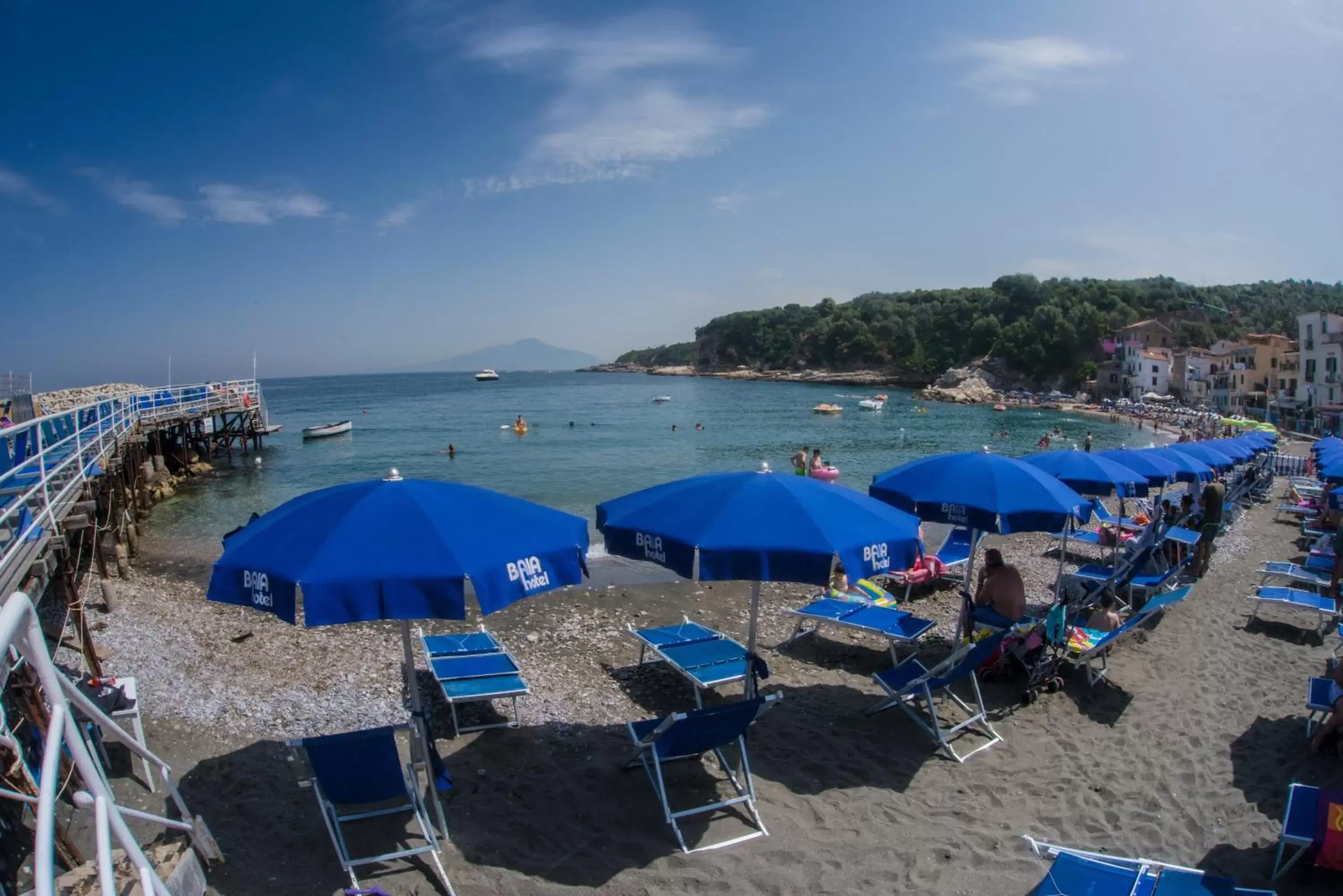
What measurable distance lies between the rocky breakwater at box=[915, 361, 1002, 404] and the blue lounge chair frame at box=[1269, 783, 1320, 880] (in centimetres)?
8594

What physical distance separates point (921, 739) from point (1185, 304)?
12226 centimetres

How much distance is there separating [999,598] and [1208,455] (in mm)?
11234

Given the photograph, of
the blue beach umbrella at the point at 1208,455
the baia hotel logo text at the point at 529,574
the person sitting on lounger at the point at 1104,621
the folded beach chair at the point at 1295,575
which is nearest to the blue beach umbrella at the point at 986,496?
the person sitting on lounger at the point at 1104,621

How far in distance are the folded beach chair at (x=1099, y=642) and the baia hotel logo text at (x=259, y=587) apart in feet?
22.1

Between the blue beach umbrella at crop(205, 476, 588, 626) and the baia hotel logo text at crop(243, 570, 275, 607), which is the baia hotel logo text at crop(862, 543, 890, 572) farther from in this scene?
the baia hotel logo text at crop(243, 570, 275, 607)

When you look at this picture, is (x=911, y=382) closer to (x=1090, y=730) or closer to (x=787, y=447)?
(x=787, y=447)

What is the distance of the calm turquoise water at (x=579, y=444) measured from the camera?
91.1 ft

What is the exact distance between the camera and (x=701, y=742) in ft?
16.5

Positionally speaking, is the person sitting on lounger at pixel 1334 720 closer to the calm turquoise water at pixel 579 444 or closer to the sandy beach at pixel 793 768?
the sandy beach at pixel 793 768

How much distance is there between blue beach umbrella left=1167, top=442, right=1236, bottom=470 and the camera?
14.9 meters

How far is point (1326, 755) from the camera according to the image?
6160 mm

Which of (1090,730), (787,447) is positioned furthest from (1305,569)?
(787,447)

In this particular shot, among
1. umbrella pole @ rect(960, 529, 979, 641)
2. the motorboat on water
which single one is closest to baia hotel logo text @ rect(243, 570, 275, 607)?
umbrella pole @ rect(960, 529, 979, 641)

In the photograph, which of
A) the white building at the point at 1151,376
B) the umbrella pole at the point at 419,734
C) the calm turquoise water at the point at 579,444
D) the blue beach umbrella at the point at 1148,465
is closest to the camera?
the umbrella pole at the point at 419,734
